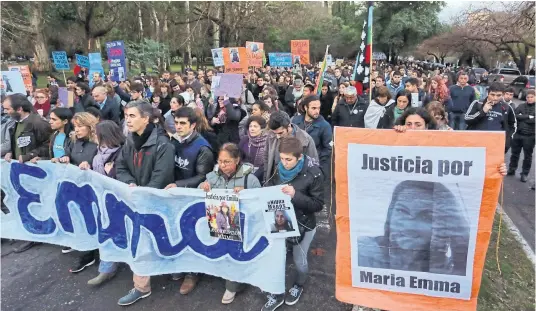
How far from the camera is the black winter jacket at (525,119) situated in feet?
20.9

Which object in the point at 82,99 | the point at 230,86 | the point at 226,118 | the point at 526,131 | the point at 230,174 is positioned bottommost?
the point at 526,131

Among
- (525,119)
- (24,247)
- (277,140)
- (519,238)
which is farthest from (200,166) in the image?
(525,119)

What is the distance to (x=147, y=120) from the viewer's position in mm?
3492

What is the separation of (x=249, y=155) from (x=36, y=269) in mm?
2760

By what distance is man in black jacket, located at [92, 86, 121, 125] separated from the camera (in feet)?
21.9

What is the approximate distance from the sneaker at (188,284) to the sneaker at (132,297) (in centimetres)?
35

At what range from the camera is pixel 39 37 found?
→ 24.2 meters

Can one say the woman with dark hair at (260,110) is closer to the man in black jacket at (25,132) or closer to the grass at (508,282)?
the man in black jacket at (25,132)

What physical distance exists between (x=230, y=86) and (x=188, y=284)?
347cm

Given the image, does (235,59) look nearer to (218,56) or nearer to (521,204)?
(218,56)

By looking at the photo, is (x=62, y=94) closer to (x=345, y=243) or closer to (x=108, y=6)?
(x=345, y=243)

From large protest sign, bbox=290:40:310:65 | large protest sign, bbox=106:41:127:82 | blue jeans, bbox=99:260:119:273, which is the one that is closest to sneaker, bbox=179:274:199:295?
blue jeans, bbox=99:260:119:273

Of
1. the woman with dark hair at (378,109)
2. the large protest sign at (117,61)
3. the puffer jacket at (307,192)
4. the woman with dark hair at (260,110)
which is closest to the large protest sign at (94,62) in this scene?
the large protest sign at (117,61)

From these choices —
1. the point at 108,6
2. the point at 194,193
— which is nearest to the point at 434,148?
the point at 194,193
